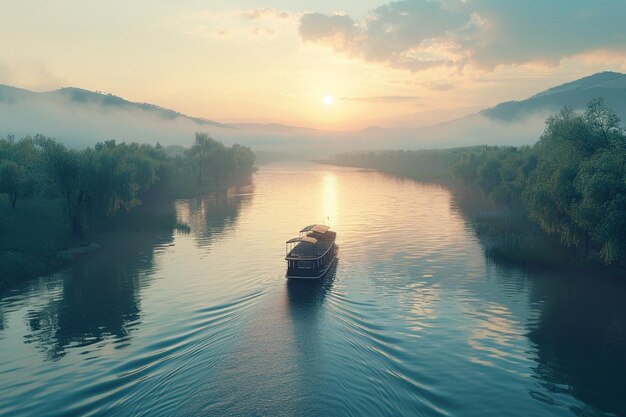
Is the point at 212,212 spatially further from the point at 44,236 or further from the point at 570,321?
the point at 570,321

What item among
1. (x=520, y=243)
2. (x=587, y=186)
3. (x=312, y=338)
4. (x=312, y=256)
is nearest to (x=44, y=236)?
(x=312, y=256)

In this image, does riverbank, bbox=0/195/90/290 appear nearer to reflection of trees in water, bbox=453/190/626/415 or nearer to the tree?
the tree

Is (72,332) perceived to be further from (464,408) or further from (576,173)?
(576,173)

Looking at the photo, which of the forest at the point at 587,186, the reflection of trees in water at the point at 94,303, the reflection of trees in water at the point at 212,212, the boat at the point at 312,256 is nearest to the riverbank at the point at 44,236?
the reflection of trees in water at the point at 94,303

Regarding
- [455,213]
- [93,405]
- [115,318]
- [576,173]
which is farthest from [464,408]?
[455,213]

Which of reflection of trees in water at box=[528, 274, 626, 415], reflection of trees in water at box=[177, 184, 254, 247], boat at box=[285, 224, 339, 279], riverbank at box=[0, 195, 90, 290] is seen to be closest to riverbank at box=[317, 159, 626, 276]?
reflection of trees in water at box=[528, 274, 626, 415]

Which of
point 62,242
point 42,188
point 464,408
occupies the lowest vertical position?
point 464,408
